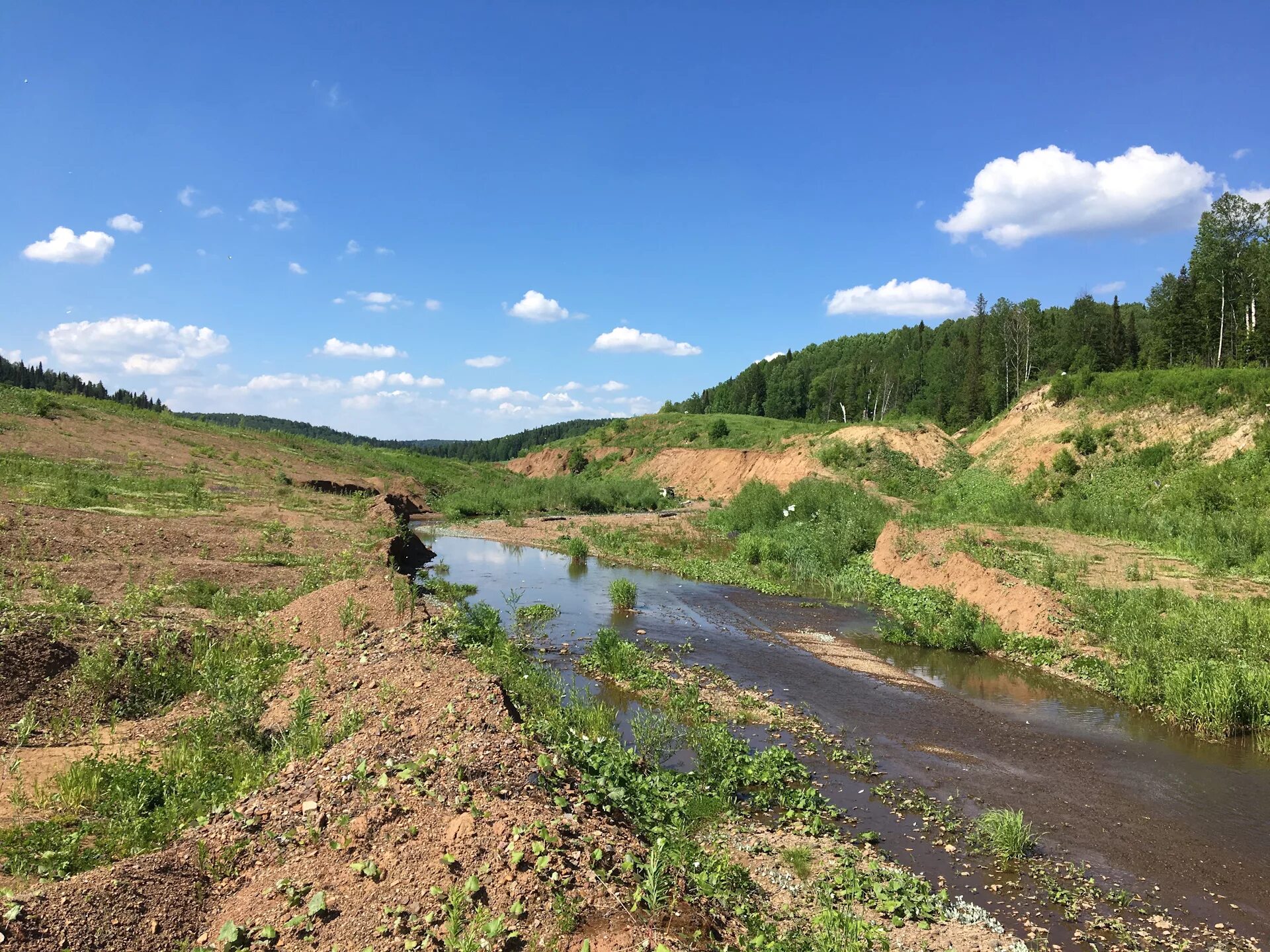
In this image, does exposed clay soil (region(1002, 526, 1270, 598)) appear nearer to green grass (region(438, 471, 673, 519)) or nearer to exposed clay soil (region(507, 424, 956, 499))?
exposed clay soil (region(507, 424, 956, 499))

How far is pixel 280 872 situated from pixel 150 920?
29.8 inches

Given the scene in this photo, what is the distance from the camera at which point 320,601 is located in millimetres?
11703

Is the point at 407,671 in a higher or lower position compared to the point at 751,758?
higher

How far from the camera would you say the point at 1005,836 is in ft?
22.9

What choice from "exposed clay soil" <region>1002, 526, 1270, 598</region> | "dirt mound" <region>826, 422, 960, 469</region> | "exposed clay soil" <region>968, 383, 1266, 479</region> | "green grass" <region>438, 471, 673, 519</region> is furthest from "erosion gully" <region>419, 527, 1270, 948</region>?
"green grass" <region>438, 471, 673, 519</region>

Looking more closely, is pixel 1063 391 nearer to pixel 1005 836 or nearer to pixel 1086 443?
pixel 1086 443

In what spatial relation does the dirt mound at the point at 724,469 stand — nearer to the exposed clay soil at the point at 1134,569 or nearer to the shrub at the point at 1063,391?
the shrub at the point at 1063,391

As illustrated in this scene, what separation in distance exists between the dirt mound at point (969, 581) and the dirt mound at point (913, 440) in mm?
16925

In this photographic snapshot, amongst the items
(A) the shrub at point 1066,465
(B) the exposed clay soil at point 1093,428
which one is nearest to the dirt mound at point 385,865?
(B) the exposed clay soil at point 1093,428

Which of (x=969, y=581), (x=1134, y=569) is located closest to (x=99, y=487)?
(x=969, y=581)

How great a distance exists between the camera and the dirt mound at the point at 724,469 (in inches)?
1604

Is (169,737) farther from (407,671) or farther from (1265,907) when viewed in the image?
(1265,907)

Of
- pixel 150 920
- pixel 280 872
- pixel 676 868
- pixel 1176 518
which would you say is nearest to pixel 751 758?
pixel 676 868

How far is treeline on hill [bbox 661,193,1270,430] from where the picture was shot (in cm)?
4922
